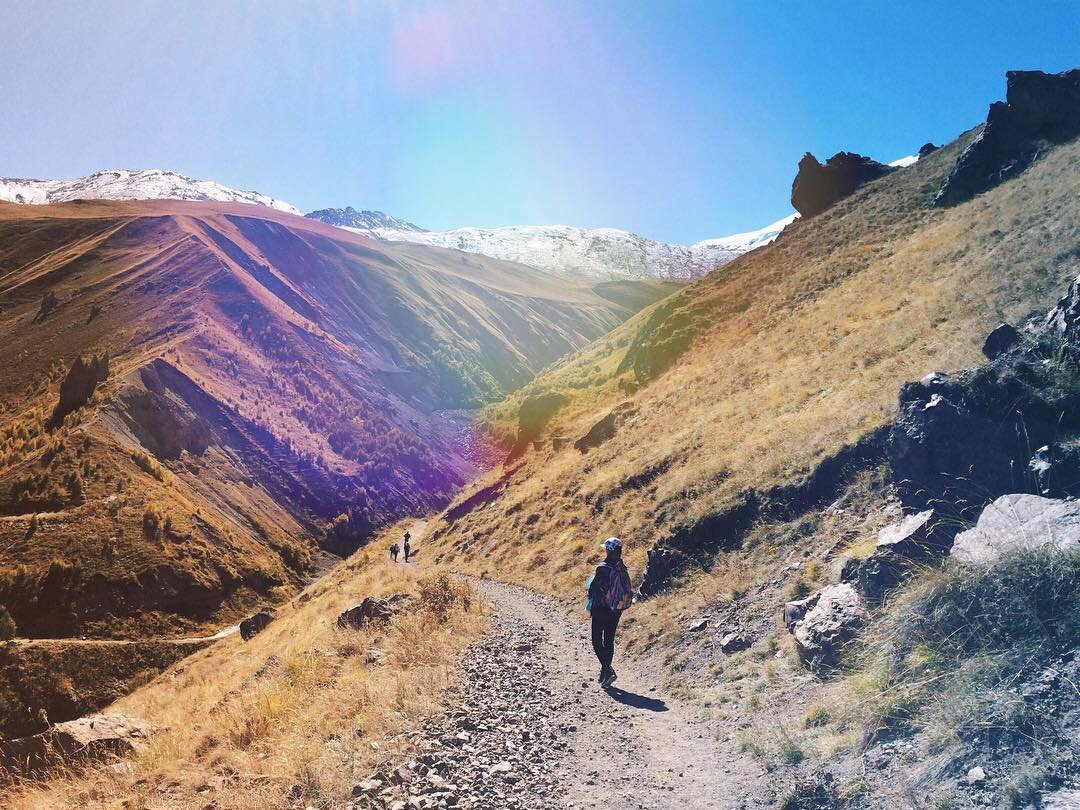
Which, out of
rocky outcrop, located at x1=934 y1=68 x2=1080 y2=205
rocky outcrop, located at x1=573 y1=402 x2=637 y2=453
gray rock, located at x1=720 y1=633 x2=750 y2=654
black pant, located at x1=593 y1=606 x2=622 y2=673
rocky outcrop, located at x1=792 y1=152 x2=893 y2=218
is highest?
rocky outcrop, located at x1=792 y1=152 x2=893 y2=218

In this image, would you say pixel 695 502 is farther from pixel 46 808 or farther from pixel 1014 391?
pixel 46 808

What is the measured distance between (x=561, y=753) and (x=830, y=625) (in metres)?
3.64

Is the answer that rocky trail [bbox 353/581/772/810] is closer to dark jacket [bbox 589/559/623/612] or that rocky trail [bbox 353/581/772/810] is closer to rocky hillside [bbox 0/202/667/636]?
dark jacket [bbox 589/559/623/612]

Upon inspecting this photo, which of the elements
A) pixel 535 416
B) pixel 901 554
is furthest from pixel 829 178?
pixel 901 554

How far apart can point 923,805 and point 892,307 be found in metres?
21.1

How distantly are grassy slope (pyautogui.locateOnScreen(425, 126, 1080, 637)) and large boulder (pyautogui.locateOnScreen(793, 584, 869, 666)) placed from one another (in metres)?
2.44

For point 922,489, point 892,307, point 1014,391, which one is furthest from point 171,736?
point 892,307

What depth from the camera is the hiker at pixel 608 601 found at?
9.40 metres

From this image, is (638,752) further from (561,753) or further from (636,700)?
(636,700)

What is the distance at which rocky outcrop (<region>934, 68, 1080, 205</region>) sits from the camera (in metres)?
33.6

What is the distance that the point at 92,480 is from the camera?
35.1 meters

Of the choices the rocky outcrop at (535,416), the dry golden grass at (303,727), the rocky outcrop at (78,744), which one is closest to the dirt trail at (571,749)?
the dry golden grass at (303,727)

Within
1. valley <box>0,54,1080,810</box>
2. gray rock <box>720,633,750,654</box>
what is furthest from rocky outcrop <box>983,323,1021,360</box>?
gray rock <box>720,633,750,654</box>

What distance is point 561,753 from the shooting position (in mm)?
6746
